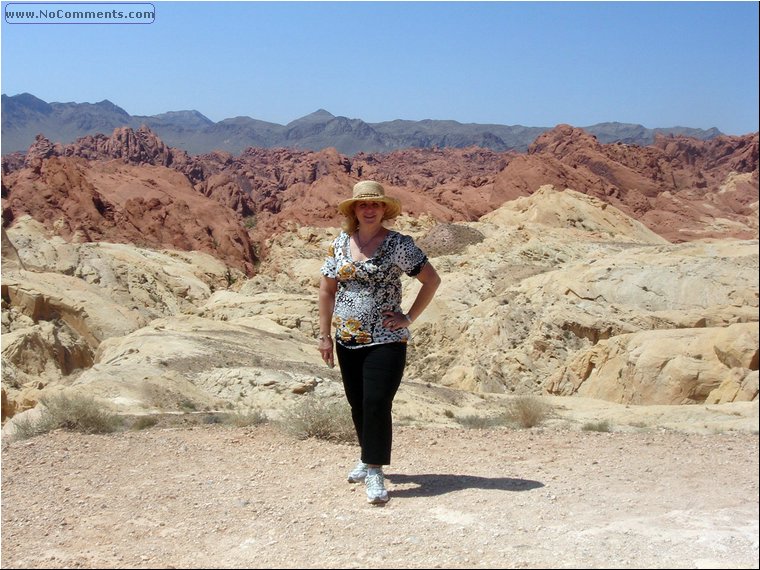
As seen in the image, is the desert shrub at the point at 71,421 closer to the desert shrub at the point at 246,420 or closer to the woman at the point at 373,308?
the desert shrub at the point at 246,420

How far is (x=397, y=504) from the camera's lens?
3.78 meters

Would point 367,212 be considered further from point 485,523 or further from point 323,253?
point 323,253

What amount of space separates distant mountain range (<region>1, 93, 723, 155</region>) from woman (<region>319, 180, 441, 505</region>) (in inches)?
4571

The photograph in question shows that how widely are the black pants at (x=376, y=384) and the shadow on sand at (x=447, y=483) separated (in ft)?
0.79

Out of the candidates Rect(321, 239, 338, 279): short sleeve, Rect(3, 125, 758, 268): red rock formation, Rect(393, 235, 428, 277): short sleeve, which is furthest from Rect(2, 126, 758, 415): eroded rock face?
Rect(321, 239, 338, 279): short sleeve

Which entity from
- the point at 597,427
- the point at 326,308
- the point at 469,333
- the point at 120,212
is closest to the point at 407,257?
the point at 326,308

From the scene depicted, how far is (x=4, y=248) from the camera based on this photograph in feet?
62.4

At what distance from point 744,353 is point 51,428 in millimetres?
6535

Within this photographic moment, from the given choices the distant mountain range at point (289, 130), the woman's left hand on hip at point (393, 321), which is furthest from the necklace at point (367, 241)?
the distant mountain range at point (289, 130)

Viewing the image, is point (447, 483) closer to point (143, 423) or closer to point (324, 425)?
point (324, 425)

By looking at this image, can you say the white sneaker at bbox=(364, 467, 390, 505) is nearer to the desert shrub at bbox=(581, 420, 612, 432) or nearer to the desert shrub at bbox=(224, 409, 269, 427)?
the desert shrub at bbox=(224, 409, 269, 427)

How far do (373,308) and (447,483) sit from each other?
1.08m

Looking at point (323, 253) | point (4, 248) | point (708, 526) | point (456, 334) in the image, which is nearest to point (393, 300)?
point (708, 526)

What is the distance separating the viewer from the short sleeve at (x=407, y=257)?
3918mm
